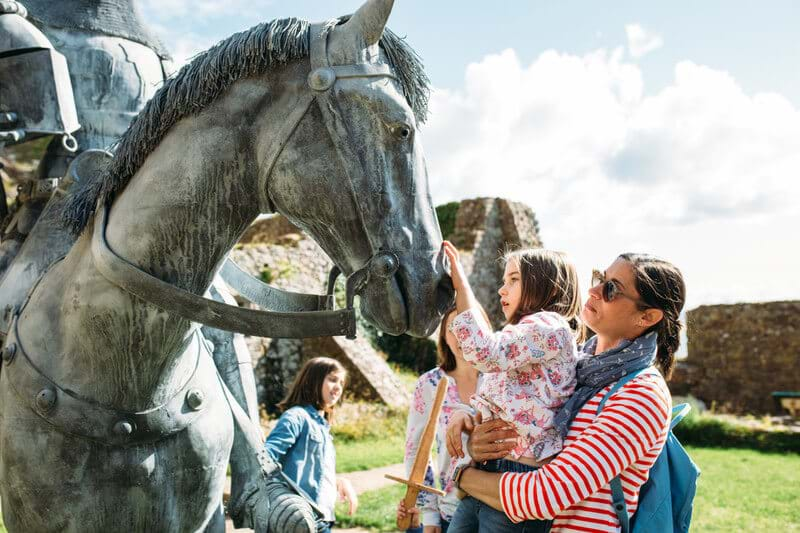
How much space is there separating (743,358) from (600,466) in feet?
58.7

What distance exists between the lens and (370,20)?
153 centimetres

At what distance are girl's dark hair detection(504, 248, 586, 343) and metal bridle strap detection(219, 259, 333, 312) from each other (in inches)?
31.8

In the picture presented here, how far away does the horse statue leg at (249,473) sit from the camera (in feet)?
6.17

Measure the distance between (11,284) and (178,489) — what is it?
2.68 ft

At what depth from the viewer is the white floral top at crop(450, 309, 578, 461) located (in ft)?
6.47

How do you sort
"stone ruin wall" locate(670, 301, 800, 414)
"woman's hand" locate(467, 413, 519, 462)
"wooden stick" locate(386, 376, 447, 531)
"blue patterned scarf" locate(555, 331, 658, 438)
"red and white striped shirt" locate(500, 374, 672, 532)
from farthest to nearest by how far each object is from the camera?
"stone ruin wall" locate(670, 301, 800, 414) → "wooden stick" locate(386, 376, 447, 531) → "woman's hand" locate(467, 413, 519, 462) → "blue patterned scarf" locate(555, 331, 658, 438) → "red and white striped shirt" locate(500, 374, 672, 532)

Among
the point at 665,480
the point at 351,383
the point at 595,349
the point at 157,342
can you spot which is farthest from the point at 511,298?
the point at 351,383

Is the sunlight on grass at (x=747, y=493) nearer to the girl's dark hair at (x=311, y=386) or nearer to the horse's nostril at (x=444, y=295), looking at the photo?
the girl's dark hair at (x=311, y=386)

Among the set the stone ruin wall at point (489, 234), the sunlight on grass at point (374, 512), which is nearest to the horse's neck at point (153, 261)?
the sunlight on grass at point (374, 512)

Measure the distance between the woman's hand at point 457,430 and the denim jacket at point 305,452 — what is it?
5.16 ft

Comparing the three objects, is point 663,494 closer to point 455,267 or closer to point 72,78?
point 455,267

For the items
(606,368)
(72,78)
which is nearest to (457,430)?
(606,368)

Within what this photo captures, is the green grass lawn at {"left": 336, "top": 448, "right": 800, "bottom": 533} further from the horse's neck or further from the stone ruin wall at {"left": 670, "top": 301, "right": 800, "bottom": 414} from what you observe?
the stone ruin wall at {"left": 670, "top": 301, "right": 800, "bottom": 414}

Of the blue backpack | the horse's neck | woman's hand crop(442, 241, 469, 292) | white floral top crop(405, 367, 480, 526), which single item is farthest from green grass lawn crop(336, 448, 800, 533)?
woman's hand crop(442, 241, 469, 292)
